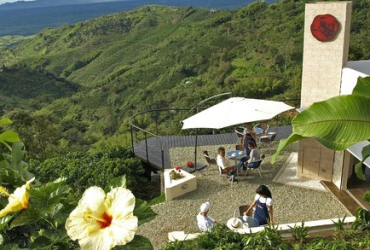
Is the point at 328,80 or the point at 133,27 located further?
the point at 133,27

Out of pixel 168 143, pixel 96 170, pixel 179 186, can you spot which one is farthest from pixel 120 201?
pixel 168 143

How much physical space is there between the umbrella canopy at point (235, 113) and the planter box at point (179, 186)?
1.12m

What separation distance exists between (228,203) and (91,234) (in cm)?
628

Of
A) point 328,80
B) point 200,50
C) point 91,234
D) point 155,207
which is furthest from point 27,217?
point 200,50

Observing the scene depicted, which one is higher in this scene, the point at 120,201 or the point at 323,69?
the point at 120,201

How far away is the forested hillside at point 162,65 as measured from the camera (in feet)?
110

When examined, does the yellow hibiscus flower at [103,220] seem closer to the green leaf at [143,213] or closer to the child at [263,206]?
the green leaf at [143,213]

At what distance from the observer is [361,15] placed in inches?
1374

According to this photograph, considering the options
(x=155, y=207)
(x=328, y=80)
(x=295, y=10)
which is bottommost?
(x=155, y=207)

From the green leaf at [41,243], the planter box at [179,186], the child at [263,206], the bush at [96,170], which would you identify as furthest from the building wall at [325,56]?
the green leaf at [41,243]

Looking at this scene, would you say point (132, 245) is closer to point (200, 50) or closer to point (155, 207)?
point (155, 207)

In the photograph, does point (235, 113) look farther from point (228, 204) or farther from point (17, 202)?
point (17, 202)

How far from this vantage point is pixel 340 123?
2016 millimetres

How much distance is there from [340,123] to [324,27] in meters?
5.53
